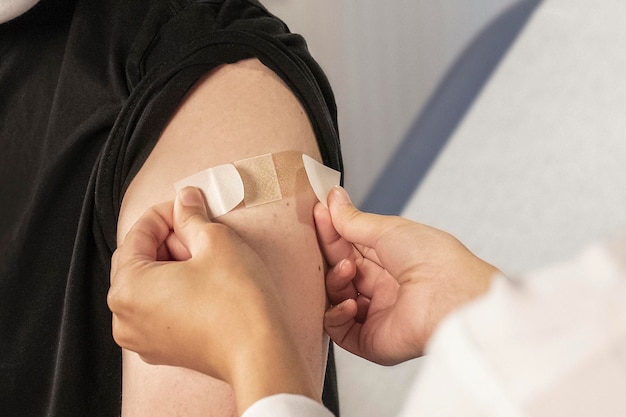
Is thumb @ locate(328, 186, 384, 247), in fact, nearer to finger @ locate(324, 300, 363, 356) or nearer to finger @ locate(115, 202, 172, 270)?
finger @ locate(324, 300, 363, 356)

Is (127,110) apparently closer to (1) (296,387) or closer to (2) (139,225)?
(2) (139,225)

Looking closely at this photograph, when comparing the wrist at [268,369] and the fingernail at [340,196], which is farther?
the fingernail at [340,196]

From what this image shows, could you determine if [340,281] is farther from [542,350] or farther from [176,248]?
[542,350]

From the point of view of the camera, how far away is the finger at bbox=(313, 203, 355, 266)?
0.75m

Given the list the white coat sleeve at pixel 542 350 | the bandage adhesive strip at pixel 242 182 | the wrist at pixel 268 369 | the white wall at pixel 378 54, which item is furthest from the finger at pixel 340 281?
the white wall at pixel 378 54

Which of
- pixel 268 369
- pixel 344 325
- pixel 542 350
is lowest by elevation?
pixel 344 325

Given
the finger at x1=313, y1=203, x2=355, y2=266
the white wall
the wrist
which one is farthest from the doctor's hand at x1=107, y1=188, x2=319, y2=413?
the white wall

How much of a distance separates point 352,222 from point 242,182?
124 mm

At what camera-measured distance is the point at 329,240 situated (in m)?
0.76

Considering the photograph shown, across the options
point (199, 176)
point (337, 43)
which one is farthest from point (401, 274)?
point (337, 43)

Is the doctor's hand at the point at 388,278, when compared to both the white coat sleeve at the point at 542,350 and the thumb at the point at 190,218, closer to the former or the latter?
the thumb at the point at 190,218

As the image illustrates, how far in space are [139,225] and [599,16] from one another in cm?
127

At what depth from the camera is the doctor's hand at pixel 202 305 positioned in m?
0.51

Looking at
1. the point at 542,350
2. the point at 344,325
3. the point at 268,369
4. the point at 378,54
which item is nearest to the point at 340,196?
the point at 344,325
